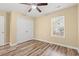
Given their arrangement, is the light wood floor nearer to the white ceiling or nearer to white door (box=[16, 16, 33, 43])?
white door (box=[16, 16, 33, 43])

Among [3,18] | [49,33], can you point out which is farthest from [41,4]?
[3,18]

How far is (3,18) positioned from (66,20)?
120 cm

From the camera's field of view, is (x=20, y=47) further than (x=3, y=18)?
Yes

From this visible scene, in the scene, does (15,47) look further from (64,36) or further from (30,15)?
(64,36)

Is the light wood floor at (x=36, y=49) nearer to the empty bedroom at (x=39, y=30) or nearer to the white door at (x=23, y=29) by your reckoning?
the empty bedroom at (x=39, y=30)

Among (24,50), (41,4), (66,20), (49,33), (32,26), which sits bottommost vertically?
(24,50)

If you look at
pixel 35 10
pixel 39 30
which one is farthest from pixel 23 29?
pixel 35 10

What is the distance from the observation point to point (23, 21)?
170 cm

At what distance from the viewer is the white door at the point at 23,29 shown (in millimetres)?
1679

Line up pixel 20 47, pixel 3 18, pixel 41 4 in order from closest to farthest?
pixel 41 4, pixel 3 18, pixel 20 47

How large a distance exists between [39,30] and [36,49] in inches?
15.2

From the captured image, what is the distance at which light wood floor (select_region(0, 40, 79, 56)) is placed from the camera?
5.24ft

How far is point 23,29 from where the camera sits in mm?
1730

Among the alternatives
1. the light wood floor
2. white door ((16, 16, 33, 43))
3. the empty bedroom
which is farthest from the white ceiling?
the light wood floor
